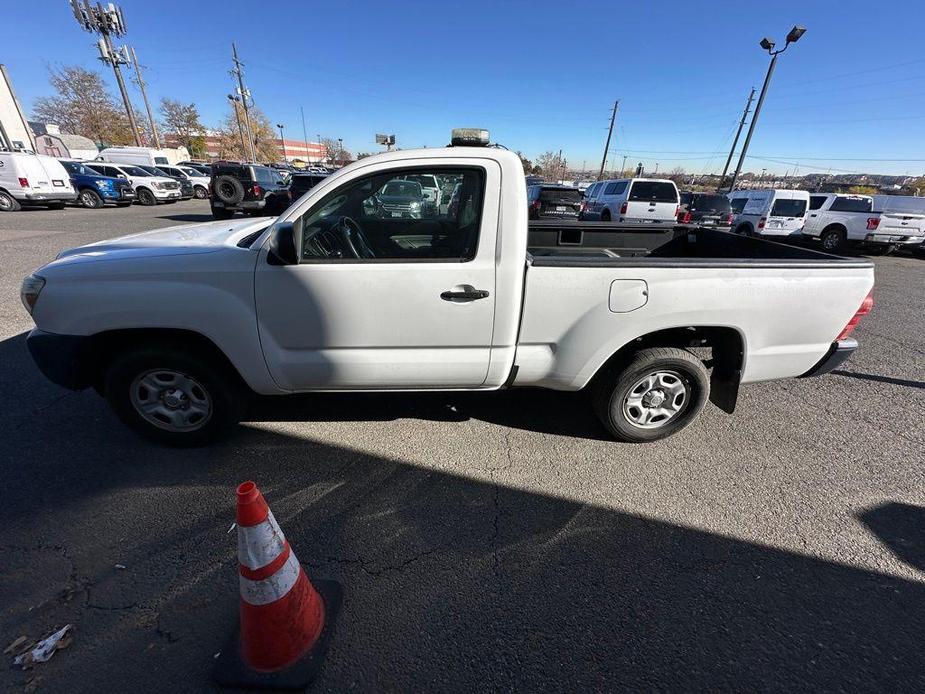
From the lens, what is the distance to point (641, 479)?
2701mm

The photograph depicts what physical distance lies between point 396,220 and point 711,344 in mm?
2374

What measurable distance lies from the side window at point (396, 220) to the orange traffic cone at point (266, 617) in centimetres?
143

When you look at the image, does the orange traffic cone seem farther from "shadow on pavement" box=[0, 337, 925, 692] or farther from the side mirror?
the side mirror

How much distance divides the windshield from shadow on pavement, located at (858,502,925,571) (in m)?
3.27

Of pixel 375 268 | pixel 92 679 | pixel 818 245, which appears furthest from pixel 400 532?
pixel 818 245

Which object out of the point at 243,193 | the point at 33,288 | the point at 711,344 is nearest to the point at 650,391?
the point at 711,344

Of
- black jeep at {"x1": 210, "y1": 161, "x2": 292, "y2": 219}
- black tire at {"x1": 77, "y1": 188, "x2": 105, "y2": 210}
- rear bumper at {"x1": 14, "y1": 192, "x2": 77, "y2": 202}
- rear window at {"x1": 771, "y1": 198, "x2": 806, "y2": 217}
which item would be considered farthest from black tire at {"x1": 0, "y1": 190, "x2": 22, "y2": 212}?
rear window at {"x1": 771, "y1": 198, "x2": 806, "y2": 217}

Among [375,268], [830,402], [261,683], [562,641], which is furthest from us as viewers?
[830,402]

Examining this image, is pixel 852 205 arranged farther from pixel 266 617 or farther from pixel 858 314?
pixel 266 617

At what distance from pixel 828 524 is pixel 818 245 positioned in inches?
610

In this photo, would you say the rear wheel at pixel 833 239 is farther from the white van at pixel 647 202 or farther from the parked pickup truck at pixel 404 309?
the parked pickup truck at pixel 404 309

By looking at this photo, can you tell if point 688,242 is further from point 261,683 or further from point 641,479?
point 261,683

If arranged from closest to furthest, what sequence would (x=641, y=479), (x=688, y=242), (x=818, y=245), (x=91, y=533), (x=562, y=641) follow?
(x=562, y=641), (x=91, y=533), (x=641, y=479), (x=688, y=242), (x=818, y=245)

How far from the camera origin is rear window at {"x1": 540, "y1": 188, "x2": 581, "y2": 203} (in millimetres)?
12391
